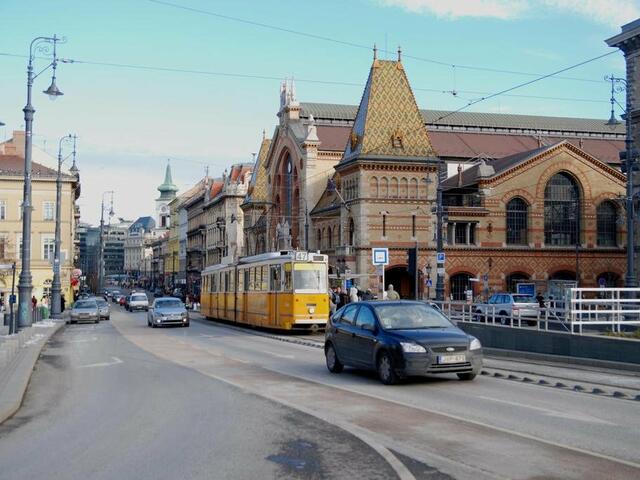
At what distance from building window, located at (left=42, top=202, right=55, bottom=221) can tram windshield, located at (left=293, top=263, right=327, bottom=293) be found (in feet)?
165

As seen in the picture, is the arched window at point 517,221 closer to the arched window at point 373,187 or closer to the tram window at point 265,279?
the arched window at point 373,187

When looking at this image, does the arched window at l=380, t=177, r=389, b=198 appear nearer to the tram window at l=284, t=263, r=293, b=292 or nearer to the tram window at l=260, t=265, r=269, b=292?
the tram window at l=260, t=265, r=269, b=292

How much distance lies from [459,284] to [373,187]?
985cm

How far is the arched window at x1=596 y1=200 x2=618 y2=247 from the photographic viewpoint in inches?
2480

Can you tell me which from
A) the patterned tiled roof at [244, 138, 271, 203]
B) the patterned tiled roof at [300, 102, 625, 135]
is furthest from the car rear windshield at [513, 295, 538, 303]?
the patterned tiled roof at [244, 138, 271, 203]

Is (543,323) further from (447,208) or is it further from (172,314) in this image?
(447,208)

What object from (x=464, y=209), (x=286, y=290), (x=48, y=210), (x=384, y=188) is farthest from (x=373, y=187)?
(x=48, y=210)

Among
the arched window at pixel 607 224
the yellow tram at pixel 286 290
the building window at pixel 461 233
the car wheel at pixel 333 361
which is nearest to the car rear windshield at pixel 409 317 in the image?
the car wheel at pixel 333 361

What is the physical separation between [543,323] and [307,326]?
1123cm

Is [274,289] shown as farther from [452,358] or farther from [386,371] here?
[452,358]

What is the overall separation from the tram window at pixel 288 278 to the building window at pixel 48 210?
50.0 metres

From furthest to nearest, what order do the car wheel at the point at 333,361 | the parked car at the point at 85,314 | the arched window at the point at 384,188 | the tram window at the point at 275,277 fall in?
the arched window at the point at 384,188
the parked car at the point at 85,314
the tram window at the point at 275,277
the car wheel at the point at 333,361

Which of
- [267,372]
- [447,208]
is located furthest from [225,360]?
[447,208]

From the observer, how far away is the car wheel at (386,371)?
46.6ft
